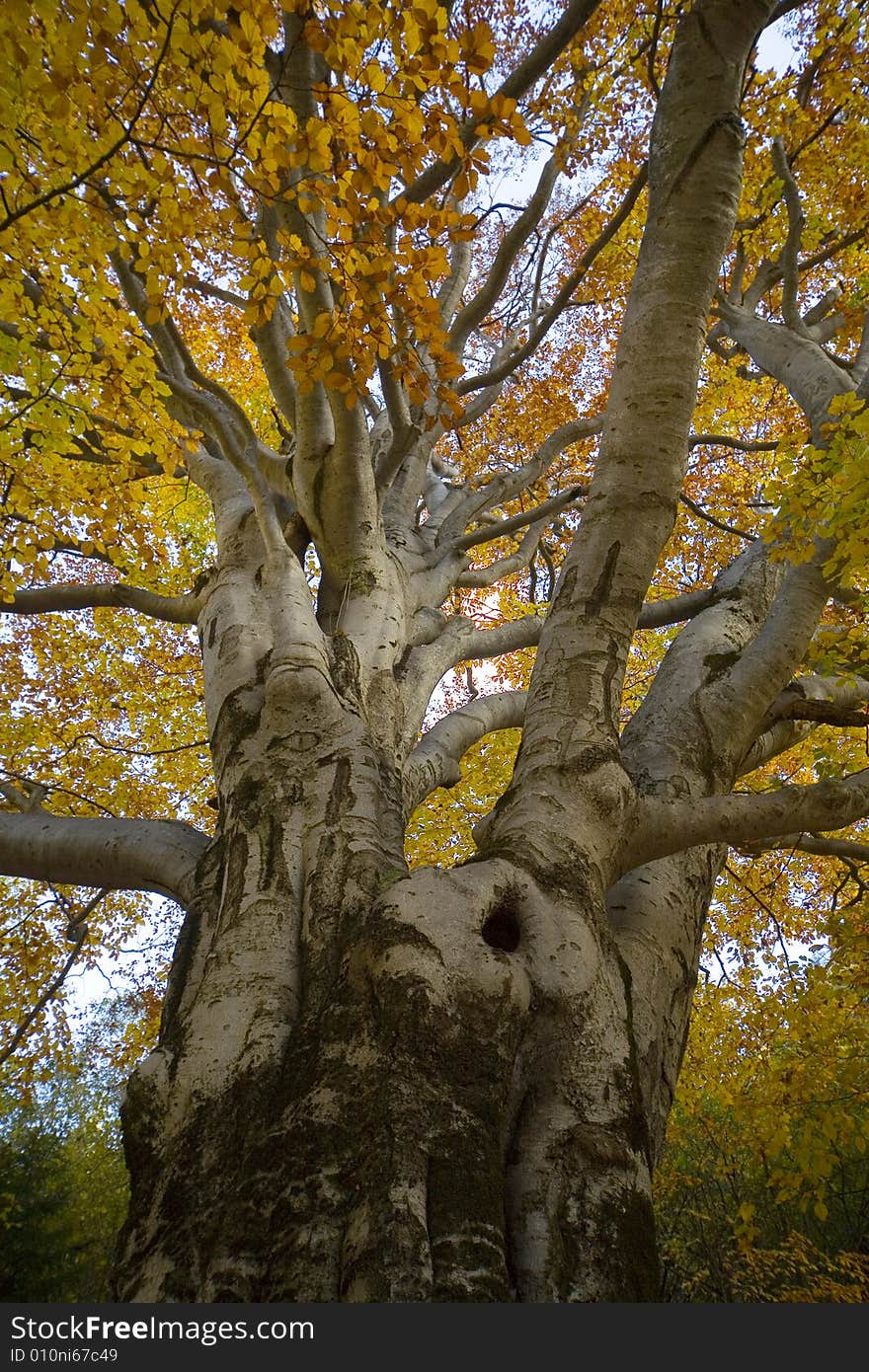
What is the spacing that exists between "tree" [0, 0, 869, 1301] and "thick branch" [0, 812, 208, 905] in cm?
2

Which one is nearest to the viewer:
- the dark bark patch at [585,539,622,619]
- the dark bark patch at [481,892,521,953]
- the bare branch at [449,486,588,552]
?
the dark bark patch at [481,892,521,953]

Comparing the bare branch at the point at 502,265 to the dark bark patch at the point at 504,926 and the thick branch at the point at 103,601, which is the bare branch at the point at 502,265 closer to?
the thick branch at the point at 103,601

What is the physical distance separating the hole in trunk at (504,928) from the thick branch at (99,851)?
1.23 meters

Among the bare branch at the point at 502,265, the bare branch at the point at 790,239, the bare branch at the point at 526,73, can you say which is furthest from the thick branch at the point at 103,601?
the bare branch at the point at 790,239

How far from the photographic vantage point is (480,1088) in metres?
1.68

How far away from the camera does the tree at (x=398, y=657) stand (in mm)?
1626

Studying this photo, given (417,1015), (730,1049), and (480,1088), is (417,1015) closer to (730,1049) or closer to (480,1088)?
(480,1088)

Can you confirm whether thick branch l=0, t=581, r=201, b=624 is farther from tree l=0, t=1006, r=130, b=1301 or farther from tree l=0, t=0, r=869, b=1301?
tree l=0, t=1006, r=130, b=1301

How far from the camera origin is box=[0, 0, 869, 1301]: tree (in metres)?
1.63

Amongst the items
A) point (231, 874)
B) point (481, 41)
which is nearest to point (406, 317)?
point (481, 41)

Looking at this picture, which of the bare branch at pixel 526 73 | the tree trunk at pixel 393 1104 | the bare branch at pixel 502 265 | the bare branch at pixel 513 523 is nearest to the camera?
the tree trunk at pixel 393 1104

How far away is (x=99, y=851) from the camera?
2.79 metres

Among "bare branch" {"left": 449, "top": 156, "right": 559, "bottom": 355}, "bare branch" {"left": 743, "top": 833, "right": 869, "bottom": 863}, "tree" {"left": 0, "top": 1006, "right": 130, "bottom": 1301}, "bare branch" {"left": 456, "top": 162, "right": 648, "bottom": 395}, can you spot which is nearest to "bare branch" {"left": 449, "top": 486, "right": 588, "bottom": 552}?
"bare branch" {"left": 456, "top": 162, "right": 648, "bottom": 395}

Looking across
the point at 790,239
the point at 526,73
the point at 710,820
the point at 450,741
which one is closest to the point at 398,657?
the point at 450,741
